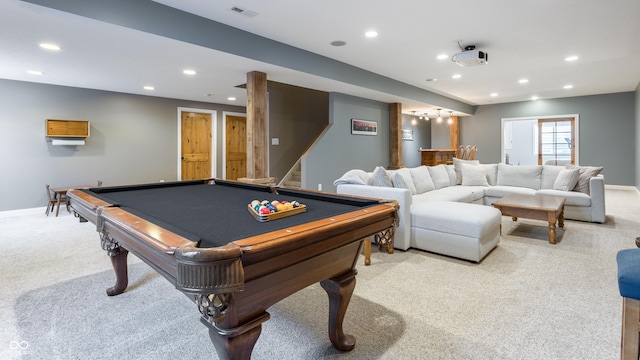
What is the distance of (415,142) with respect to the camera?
10.0 meters

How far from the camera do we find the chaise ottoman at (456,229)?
294cm

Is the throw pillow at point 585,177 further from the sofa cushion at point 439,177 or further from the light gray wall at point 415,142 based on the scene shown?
the light gray wall at point 415,142

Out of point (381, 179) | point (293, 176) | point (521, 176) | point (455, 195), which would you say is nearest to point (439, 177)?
point (455, 195)

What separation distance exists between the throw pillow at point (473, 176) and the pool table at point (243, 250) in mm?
4426

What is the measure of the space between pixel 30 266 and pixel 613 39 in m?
6.74

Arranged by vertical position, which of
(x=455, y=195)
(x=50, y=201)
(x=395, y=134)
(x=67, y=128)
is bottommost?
(x=50, y=201)

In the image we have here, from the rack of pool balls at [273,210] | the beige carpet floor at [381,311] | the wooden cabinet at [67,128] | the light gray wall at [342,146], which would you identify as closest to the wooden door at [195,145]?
the wooden cabinet at [67,128]

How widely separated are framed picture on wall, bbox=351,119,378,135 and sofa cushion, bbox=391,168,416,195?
2.28 meters

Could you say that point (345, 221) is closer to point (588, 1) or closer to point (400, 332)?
point (400, 332)

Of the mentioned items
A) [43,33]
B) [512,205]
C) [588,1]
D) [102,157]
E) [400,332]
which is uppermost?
[588,1]

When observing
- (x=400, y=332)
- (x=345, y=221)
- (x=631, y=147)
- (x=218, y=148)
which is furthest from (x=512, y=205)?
(x=631, y=147)

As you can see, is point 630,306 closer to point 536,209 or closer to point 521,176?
point 536,209

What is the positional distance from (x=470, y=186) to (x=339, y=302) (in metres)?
4.65

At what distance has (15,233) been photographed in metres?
4.14
